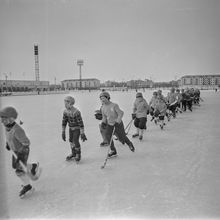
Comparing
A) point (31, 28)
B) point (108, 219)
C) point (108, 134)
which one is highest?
point (31, 28)

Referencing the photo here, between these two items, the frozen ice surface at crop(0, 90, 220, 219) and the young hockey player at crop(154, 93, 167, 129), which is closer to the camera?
the frozen ice surface at crop(0, 90, 220, 219)

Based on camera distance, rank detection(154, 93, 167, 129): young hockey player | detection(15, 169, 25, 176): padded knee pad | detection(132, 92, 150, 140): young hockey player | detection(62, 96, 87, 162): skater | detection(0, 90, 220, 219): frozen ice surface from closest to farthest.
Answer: detection(0, 90, 220, 219): frozen ice surface, detection(15, 169, 25, 176): padded knee pad, detection(62, 96, 87, 162): skater, detection(132, 92, 150, 140): young hockey player, detection(154, 93, 167, 129): young hockey player

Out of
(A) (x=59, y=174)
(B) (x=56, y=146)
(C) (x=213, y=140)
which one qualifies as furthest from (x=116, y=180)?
(C) (x=213, y=140)

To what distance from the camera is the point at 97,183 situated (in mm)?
2914

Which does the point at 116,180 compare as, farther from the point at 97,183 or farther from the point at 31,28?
the point at 31,28

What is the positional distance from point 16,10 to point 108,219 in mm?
2312

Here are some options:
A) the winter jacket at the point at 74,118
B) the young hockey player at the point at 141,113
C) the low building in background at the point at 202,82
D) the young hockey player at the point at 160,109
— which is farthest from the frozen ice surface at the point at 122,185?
the low building in background at the point at 202,82

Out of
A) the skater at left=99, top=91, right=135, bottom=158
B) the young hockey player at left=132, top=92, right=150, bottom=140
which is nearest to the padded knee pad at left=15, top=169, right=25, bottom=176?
the skater at left=99, top=91, right=135, bottom=158

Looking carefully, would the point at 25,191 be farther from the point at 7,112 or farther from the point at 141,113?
the point at 141,113

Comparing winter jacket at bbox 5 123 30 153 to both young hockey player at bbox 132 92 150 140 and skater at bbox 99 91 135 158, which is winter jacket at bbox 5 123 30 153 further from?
young hockey player at bbox 132 92 150 140

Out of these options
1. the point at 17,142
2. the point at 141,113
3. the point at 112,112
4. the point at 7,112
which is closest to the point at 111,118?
the point at 112,112

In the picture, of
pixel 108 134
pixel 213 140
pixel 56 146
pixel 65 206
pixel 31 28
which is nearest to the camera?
pixel 65 206

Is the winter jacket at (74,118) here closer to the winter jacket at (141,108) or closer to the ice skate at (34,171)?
the ice skate at (34,171)

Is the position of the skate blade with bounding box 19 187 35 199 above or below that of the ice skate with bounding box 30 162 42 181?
below
